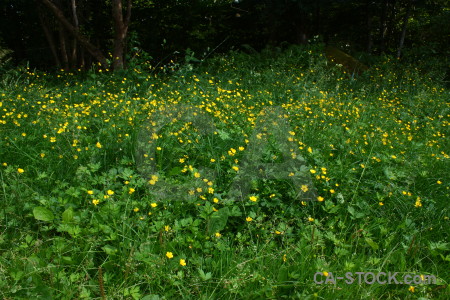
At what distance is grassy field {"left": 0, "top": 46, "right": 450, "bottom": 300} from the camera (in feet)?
5.28

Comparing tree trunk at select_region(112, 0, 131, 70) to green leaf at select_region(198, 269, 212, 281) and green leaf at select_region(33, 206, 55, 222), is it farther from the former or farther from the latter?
green leaf at select_region(198, 269, 212, 281)

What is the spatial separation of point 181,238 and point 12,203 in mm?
1131

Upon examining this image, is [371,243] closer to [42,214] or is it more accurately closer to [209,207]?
[209,207]

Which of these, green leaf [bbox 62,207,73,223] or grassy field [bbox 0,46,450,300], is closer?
grassy field [bbox 0,46,450,300]

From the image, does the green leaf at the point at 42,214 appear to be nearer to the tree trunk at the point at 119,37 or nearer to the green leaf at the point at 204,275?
the green leaf at the point at 204,275

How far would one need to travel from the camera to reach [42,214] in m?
1.84

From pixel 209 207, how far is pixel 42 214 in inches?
37.9

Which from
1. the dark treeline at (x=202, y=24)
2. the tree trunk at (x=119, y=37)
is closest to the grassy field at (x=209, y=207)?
the tree trunk at (x=119, y=37)

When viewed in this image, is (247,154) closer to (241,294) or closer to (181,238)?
(181,238)

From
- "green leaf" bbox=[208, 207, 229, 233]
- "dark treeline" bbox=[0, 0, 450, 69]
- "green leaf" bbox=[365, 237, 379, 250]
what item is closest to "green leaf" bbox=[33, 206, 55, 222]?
"green leaf" bbox=[208, 207, 229, 233]

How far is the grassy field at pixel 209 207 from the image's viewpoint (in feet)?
5.28

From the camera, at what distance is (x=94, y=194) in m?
→ 2.09

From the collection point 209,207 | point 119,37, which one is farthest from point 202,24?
point 209,207

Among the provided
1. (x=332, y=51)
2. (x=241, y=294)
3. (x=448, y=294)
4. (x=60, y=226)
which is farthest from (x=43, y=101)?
(x=332, y=51)
